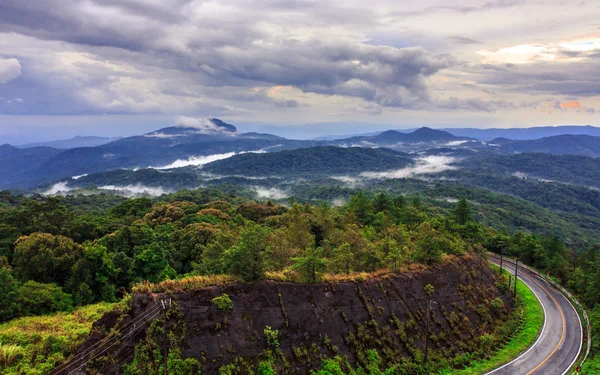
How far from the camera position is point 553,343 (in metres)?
31.2

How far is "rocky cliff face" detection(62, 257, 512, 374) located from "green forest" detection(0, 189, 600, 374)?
1756 mm

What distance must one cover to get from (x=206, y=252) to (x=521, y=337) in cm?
3004

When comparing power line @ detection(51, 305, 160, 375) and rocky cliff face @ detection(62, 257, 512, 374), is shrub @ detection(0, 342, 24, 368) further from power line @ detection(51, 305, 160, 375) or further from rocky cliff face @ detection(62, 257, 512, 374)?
rocky cliff face @ detection(62, 257, 512, 374)

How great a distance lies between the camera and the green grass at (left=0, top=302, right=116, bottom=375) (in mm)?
16109

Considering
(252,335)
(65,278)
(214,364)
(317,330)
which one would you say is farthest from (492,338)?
(65,278)

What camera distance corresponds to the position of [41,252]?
2883cm

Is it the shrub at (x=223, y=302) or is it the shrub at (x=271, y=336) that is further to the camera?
the shrub at (x=271, y=336)

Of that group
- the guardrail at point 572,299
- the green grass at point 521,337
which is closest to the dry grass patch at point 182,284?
the green grass at point 521,337

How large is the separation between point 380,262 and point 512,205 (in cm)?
19162

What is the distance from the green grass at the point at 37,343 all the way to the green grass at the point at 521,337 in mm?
23473

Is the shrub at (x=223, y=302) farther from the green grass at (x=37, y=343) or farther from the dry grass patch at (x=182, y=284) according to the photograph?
the green grass at (x=37, y=343)

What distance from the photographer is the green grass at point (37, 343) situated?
16109 millimetres

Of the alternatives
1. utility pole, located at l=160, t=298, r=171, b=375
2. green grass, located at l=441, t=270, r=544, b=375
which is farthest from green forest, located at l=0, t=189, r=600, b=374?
green grass, located at l=441, t=270, r=544, b=375

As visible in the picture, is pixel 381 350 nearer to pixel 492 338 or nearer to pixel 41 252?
pixel 492 338
